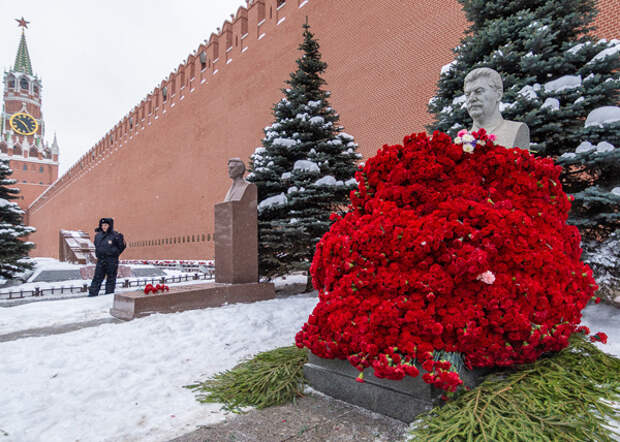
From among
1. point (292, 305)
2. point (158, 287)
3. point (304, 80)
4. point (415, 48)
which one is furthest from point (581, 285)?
point (415, 48)

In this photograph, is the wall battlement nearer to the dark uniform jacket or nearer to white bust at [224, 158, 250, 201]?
white bust at [224, 158, 250, 201]

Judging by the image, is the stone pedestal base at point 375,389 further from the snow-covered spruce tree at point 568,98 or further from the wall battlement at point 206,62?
the wall battlement at point 206,62

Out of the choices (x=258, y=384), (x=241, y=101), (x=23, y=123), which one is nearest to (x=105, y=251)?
(x=258, y=384)

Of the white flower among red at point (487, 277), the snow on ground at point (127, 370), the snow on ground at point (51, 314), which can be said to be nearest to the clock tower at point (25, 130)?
the snow on ground at point (51, 314)

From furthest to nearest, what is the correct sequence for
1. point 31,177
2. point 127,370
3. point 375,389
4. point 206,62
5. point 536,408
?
1. point 31,177
2. point 206,62
3. point 127,370
4. point 375,389
5. point 536,408

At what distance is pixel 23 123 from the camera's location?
60.3 metres

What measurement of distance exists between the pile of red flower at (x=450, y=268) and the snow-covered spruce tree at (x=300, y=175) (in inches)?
166

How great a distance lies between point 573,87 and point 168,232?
20.4 m

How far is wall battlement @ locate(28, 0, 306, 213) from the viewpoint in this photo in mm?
15140

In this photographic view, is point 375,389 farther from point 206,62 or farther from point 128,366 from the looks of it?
point 206,62

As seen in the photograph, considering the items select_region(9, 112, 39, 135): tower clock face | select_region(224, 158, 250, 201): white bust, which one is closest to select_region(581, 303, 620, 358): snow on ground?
select_region(224, 158, 250, 201): white bust

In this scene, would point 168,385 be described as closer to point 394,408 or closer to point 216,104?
point 394,408

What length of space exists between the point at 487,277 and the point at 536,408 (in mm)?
595

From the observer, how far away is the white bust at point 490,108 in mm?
2795
